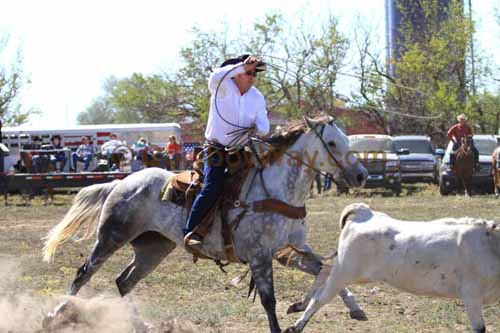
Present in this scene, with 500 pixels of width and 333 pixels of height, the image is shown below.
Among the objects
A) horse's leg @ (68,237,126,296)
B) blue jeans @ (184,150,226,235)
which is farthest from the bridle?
horse's leg @ (68,237,126,296)

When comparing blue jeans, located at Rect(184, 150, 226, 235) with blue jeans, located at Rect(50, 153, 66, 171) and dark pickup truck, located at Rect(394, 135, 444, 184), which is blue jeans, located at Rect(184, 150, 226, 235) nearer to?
dark pickup truck, located at Rect(394, 135, 444, 184)

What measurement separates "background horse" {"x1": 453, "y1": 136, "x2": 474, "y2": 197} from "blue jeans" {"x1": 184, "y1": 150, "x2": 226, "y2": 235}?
1784 centimetres

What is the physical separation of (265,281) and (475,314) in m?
1.86

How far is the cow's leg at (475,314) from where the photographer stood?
6.86 m

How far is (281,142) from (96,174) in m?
18.3

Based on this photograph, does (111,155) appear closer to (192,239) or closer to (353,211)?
(192,239)

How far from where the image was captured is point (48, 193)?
27.4 m

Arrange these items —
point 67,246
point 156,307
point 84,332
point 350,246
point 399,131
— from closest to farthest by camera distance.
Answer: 1. point 350,246
2. point 84,332
3. point 156,307
4. point 67,246
5. point 399,131

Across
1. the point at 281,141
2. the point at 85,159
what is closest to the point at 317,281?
the point at 281,141

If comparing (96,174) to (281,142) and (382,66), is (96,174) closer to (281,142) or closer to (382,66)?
(281,142)

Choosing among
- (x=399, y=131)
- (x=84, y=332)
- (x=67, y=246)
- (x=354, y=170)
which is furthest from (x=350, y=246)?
(x=399, y=131)

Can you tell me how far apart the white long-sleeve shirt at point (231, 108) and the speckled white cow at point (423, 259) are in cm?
144

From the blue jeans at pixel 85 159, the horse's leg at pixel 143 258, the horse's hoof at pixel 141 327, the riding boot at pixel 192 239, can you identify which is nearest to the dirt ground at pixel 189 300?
the horse's hoof at pixel 141 327

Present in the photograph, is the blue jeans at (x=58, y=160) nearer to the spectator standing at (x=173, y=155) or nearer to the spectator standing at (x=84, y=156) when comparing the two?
the spectator standing at (x=84, y=156)
